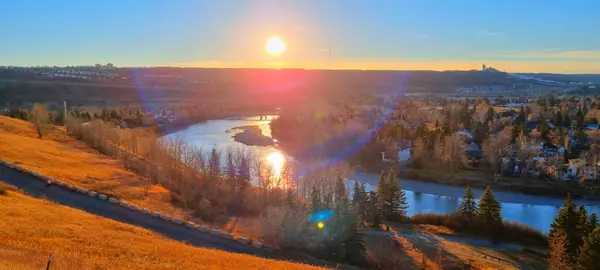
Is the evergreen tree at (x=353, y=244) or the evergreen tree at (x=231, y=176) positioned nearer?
the evergreen tree at (x=353, y=244)

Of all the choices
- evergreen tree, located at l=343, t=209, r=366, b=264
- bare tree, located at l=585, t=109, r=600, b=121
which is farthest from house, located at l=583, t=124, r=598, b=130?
evergreen tree, located at l=343, t=209, r=366, b=264

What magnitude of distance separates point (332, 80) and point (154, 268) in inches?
5572

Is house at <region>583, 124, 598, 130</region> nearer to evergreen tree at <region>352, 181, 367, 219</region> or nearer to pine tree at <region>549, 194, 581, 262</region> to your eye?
pine tree at <region>549, 194, 581, 262</region>

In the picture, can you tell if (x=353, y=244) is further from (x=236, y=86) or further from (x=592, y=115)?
(x=236, y=86)

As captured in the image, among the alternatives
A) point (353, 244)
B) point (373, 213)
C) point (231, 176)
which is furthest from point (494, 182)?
point (353, 244)

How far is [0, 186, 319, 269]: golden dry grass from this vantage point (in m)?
9.36

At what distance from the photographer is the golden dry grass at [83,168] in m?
21.7

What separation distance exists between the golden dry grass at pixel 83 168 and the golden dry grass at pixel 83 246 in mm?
6208

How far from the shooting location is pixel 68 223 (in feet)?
43.2

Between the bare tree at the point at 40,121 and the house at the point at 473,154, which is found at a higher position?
the bare tree at the point at 40,121

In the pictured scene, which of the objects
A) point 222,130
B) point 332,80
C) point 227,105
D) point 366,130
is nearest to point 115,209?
point 366,130

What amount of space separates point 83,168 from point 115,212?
9402mm

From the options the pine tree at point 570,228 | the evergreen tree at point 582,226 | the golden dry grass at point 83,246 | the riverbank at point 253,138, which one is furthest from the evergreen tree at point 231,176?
the riverbank at point 253,138

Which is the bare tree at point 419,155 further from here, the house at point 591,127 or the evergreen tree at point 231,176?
the house at point 591,127
